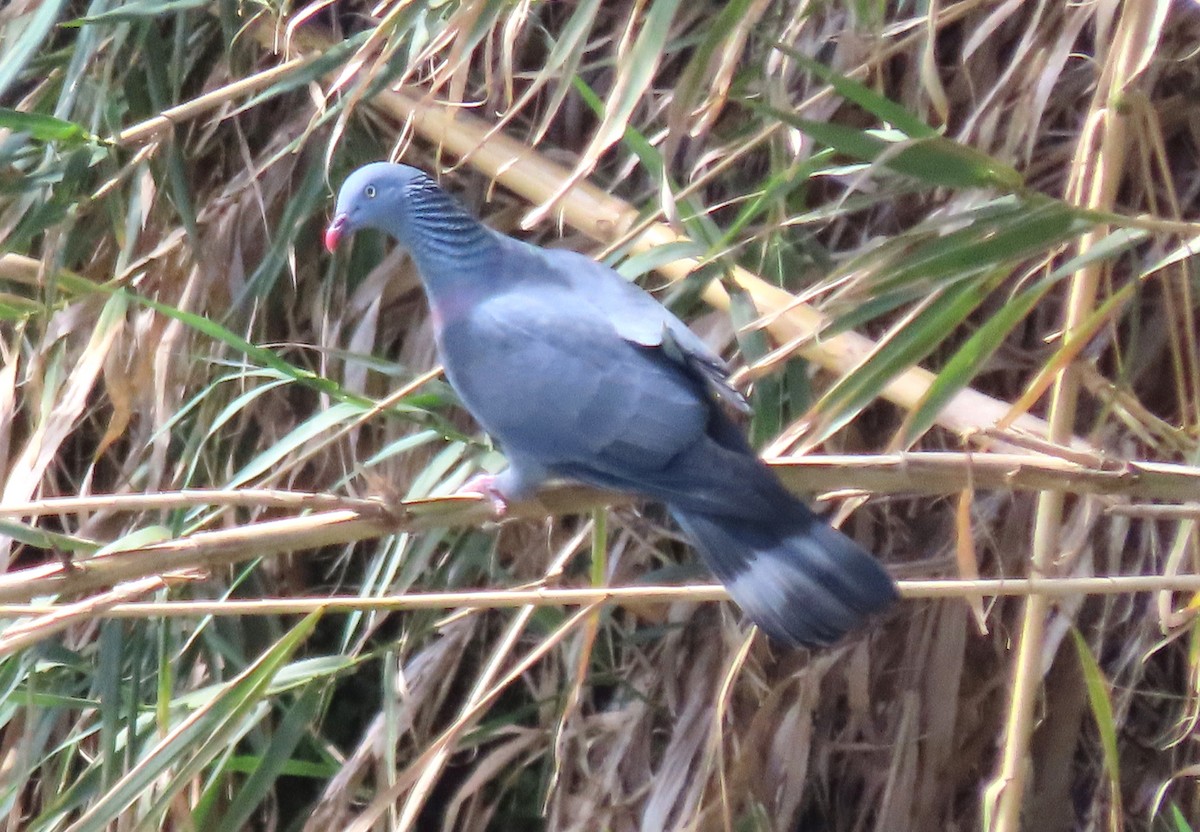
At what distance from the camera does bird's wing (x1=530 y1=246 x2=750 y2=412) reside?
1.00 meters

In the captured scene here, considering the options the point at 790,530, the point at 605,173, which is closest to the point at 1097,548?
the point at 790,530

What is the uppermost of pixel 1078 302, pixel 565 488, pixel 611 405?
pixel 1078 302

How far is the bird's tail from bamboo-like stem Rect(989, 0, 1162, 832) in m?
0.12

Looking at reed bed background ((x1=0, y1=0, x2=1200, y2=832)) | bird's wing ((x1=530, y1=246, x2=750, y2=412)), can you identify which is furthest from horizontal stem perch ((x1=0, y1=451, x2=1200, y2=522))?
bird's wing ((x1=530, y1=246, x2=750, y2=412))

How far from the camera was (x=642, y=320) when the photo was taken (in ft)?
3.36

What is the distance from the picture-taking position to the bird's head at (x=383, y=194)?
1199 millimetres

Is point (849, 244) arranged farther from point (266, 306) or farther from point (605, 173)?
point (266, 306)

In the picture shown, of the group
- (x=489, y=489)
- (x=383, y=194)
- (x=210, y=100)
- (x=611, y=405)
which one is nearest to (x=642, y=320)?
(x=611, y=405)

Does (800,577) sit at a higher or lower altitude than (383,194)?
lower

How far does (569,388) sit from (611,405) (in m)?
0.05

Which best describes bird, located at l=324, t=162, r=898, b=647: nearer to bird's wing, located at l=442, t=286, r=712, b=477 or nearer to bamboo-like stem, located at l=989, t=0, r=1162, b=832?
bird's wing, located at l=442, t=286, r=712, b=477

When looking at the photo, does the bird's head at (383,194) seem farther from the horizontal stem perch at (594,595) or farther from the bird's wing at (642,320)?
the horizontal stem perch at (594,595)

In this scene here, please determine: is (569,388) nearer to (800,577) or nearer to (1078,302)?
(800,577)

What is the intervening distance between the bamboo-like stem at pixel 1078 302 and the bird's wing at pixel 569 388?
→ 276 mm
